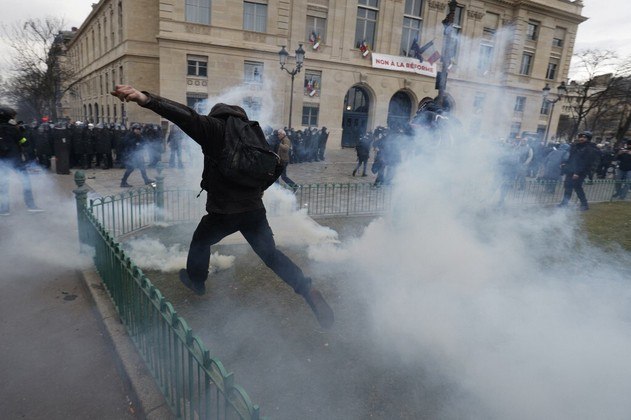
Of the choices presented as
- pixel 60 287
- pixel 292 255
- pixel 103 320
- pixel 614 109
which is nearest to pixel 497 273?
pixel 292 255

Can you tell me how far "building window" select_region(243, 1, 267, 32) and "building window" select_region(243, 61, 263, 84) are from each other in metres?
2.01

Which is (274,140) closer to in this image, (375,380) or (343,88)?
(375,380)

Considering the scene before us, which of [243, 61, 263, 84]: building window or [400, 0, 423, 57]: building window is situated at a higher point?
[400, 0, 423, 57]: building window

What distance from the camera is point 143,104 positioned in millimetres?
2350

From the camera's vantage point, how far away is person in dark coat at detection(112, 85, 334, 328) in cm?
256

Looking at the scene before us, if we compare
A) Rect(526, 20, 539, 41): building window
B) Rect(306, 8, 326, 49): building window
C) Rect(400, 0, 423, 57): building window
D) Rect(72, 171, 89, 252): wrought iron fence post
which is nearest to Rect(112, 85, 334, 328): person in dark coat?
Rect(72, 171, 89, 252): wrought iron fence post

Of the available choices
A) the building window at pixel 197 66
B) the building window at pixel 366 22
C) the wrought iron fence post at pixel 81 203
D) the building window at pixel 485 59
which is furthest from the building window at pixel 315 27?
the wrought iron fence post at pixel 81 203

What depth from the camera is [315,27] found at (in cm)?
2472

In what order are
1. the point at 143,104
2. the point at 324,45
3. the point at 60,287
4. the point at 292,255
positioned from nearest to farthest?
1. the point at 143,104
2. the point at 60,287
3. the point at 292,255
4. the point at 324,45

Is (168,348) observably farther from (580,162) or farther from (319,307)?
(580,162)

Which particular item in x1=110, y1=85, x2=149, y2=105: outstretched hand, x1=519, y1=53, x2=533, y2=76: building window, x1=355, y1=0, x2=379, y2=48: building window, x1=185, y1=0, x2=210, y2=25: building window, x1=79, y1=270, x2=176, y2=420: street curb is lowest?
x1=79, y1=270, x2=176, y2=420: street curb

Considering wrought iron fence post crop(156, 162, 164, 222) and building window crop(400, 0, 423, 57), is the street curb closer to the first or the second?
wrought iron fence post crop(156, 162, 164, 222)

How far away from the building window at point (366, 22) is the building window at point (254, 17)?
21.2ft

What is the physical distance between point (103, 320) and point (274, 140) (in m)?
8.15
